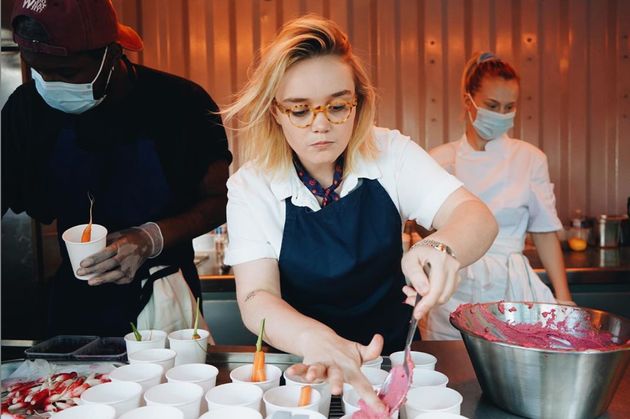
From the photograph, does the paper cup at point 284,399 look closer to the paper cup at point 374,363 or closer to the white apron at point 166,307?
the paper cup at point 374,363

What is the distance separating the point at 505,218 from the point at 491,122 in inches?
19.3

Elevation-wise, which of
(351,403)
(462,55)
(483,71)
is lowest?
Result: (351,403)

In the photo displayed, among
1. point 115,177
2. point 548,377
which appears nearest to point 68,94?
point 115,177

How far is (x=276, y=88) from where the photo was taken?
1676 millimetres

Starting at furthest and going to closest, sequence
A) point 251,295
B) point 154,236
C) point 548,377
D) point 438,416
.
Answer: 1. point 154,236
2. point 251,295
3. point 548,377
4. point 438,416

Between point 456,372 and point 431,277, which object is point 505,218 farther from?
point 431,277

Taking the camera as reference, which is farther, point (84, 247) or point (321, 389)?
point (84, 247)

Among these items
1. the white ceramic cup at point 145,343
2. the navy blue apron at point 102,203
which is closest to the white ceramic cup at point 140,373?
the white ceramic cup at point 145,343

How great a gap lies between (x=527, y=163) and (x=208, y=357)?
6.57ft

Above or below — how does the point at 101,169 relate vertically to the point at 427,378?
above

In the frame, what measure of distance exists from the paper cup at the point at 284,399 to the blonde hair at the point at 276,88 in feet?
2.53

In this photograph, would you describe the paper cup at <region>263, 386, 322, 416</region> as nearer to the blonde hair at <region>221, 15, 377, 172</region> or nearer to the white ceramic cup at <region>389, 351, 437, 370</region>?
the white ceramic cup at <region>389, 351, 437, 370</region>

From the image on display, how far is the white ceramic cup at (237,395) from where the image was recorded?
124 cm

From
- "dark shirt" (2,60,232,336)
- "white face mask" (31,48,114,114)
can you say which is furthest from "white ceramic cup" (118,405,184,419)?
"white face mask" (31,48,114,114)
